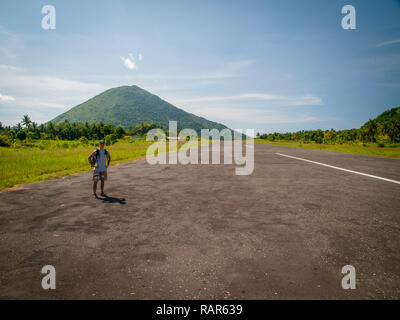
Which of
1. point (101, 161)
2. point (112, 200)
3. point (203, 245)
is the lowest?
point (203, 245)

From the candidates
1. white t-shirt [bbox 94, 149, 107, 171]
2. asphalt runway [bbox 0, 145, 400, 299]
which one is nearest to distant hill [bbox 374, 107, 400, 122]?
asphalt runway [bbox 0, 145, 400, 299]

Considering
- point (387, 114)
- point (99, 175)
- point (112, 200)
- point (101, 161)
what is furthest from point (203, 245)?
point (387, 114)

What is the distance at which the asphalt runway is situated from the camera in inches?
94.2

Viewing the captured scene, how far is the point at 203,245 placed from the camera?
3340mm

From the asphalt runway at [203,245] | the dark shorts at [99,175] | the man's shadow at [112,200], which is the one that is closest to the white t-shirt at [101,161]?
the dark shorts at [99,175]

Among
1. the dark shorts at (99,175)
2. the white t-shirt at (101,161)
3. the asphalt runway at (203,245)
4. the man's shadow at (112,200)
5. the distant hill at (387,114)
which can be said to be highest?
the distant hill at (387,114)

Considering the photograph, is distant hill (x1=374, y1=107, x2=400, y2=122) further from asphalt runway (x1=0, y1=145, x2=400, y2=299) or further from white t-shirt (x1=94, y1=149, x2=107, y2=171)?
white t-shirt (x1=94, y1=149, x2=107, y2=171)

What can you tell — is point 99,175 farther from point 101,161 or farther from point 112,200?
point 112,200

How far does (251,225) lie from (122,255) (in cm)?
246

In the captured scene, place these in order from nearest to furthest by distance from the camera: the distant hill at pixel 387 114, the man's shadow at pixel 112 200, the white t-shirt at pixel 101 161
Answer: the man's shadow at pixel 112 200, the white t-shirt at pixel 101 161, the distant hill at pixel 387 114

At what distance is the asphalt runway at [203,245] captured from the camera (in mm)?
2393

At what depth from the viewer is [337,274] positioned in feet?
8.50

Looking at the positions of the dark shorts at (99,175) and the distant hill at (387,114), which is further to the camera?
the distant hill at (387,114)

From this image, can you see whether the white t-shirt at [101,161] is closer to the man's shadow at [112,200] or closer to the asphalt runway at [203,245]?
the man's shadow at [112,200]
